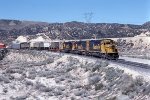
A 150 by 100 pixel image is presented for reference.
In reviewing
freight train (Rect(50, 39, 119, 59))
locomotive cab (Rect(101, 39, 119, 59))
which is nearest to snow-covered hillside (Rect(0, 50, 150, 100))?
locomotive cab (Rect(101, 39, 119, 59))

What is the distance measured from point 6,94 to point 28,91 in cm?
223

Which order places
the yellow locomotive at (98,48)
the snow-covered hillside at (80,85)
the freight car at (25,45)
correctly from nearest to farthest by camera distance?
the snow-covered hillside at (80,85), the yellow locomotive at (98,48), the freight car at (25,45)

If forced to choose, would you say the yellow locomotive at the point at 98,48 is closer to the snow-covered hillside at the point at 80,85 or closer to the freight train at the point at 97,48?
the freight train at the point at 97,48

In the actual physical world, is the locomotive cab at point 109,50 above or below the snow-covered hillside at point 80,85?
above

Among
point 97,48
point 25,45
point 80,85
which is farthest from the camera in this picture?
point 25,45

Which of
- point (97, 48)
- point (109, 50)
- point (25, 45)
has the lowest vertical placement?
point (25, 45)

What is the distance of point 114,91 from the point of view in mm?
30828

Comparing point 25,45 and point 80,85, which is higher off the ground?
point 25,45

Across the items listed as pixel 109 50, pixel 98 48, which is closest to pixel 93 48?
pixel 98 48

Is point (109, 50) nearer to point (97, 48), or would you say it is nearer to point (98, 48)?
point (98, 48)

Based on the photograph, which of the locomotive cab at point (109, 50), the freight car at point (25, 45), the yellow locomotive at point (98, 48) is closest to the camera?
the locomotive cab at point (109, 50)

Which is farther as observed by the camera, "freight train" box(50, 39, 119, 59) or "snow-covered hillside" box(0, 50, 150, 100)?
"freight train" box(50, 39, 119, 59)

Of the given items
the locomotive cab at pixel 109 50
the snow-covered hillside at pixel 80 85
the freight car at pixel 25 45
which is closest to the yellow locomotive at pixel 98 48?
the locomotive cab at pixel 109 50

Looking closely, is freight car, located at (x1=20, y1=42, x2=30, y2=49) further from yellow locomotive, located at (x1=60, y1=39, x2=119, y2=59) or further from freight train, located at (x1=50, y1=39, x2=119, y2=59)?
yellow locomotive, located at (x1=60, y1=39, x2=119, y2=59)
